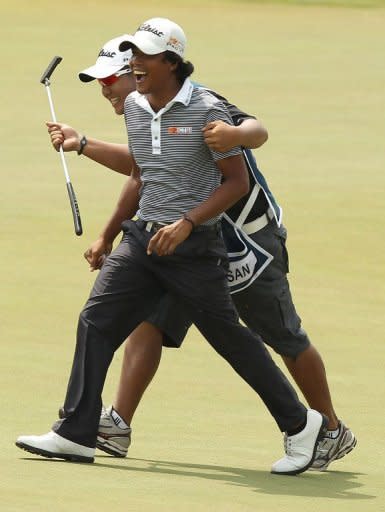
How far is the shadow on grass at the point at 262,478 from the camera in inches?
283

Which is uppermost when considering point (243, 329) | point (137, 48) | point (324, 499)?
point (137, 48)

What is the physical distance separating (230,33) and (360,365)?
14.4m

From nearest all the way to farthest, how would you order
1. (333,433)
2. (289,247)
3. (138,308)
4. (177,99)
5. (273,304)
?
(177,99), (138,308), (273,304), (333,433), (289,247)

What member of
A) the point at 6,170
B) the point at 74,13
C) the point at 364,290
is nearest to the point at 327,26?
the point at 74,13

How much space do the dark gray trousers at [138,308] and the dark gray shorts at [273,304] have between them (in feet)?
0.82

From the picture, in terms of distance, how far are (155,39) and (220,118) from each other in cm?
42

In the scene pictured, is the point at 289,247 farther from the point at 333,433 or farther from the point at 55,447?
the point at 55,447

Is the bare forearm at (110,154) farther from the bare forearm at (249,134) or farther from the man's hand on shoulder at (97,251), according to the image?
the bare forearm at (249,134)

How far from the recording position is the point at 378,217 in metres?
14.7

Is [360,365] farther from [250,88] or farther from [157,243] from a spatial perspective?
[250,88]

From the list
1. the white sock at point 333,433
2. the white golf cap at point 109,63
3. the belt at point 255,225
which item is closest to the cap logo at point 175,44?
the white golf cap at point 109,63

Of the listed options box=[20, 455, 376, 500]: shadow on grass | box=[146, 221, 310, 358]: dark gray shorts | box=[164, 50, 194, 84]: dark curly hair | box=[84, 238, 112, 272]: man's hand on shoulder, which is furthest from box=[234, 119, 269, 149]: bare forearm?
box=[20, 455, 376, 500]: shadow on grass

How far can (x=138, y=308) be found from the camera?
25.0 ft

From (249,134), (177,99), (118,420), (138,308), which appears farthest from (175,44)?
(118,420)
